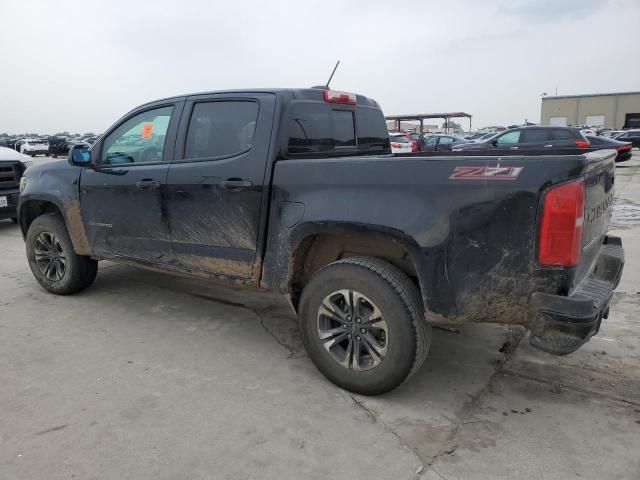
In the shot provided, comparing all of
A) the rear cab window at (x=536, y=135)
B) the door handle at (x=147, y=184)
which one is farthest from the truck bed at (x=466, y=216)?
the rear cab window at (x=536, y=135)

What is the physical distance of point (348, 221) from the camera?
2857mm

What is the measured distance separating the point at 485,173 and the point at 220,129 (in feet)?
6.58

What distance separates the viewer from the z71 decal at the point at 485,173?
238 cm

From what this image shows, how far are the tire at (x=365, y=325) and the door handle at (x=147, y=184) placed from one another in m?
1.57

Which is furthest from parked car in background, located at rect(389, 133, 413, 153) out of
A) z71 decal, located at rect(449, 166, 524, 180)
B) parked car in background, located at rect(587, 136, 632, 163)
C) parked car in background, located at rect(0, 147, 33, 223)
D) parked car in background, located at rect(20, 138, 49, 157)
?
parked car in background, located at rect(20, 138, 49, 157)

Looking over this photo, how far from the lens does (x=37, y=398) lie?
9.89 ft

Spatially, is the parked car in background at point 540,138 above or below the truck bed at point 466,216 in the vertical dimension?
above

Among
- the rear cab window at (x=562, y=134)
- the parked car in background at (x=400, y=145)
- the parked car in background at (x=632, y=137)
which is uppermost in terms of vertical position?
the parked car in background at (x=632, y=137)

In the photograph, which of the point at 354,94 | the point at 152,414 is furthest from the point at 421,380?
the point at 354,94

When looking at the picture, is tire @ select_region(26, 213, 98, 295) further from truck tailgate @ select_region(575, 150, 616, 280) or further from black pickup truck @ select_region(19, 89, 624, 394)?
truck tailgate @ select_region(575, 150, 616, 280)

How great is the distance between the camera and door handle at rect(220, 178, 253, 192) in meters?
3.33

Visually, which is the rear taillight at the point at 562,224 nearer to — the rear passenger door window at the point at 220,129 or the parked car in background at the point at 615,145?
the rear passenger door window at the point at 220,129

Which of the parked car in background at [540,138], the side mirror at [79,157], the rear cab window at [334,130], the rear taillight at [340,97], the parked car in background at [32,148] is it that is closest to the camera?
the rear cab window at [334,130]

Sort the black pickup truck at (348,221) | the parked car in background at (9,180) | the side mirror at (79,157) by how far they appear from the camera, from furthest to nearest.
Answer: the parked car in background at (9,180) → the side mirror at (79,157) → the black pickup truck at (348,221)
